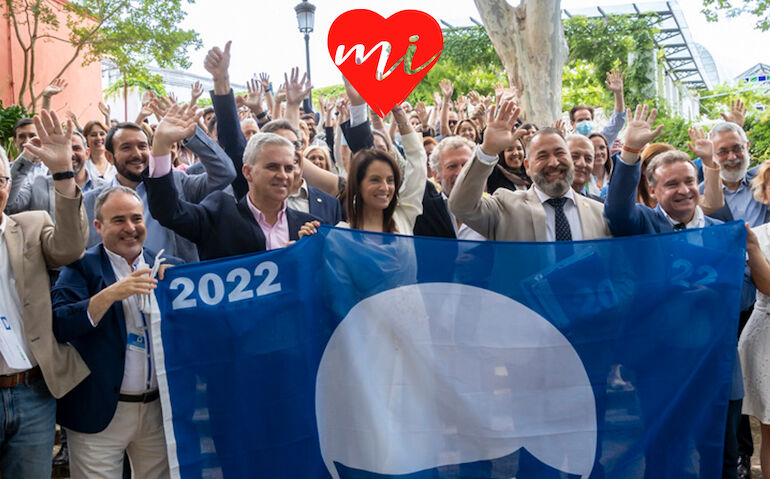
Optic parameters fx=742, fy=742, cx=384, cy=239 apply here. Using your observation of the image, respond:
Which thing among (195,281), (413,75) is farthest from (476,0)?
(195,281)

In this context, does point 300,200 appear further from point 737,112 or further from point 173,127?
point 737,112

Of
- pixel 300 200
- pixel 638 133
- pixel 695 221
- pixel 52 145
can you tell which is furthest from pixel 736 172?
pixel 52 145

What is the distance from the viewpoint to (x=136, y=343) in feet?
10.6

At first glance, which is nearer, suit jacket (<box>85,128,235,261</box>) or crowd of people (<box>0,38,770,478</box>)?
Answer: crowd of people (<box>0,38,770,478</box>)

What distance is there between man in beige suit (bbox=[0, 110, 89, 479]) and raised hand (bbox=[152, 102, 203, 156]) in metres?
0.50

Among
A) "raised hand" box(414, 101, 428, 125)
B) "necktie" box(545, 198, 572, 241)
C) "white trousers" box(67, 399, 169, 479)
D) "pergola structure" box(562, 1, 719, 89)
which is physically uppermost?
"pergola structure" box(562, 1, 719, 89)

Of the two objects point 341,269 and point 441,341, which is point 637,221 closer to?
point 441,341

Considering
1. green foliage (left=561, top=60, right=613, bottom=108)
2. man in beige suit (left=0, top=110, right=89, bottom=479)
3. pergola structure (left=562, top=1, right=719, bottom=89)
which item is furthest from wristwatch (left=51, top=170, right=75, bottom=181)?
green foliage (left=561, top=60, right=613, bottom=108)

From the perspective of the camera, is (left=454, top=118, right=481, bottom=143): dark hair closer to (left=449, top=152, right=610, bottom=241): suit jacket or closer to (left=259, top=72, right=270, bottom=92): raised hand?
(left=259, top=72, right=270, bottom=92): raised hand

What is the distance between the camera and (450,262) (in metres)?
3.24

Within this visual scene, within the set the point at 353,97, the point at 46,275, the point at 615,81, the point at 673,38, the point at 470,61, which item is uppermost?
the point at 673,38

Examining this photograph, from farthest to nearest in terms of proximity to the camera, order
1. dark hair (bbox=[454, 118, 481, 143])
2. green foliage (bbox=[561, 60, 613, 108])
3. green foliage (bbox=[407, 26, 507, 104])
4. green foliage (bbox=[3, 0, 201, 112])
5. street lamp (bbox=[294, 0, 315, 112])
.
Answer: green foliage (bbox=[407, 26, 507, 104]) < green foliage (bbox=[561, 60, 613, 108]) < green foliage (bbox=[3, 0, 201, 112]) < street lamp (bbox=[294, 0, 315, 112]) < dark hair (bbox=[454, 118, 481, 143])

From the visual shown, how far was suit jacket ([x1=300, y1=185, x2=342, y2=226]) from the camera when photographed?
4406 mm

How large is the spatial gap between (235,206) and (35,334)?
43.9 inches
